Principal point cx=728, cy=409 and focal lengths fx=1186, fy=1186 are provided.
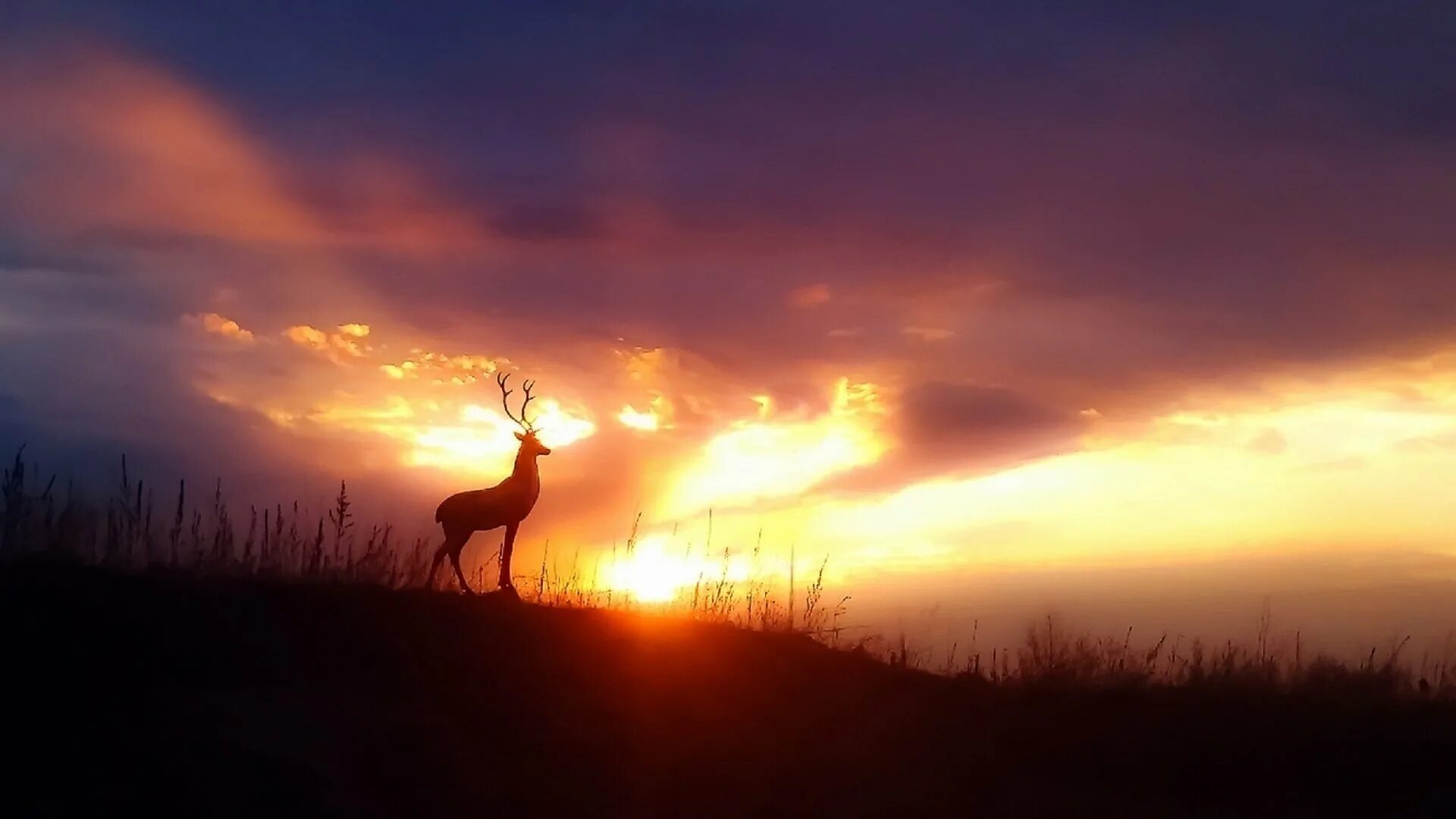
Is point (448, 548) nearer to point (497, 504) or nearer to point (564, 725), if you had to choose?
point (497, 504)

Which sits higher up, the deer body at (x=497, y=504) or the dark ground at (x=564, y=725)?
the deer body at (x=497, y=504)

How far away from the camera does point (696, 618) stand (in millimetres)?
14344

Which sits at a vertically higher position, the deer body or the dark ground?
the deer body

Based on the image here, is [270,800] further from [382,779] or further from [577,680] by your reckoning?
[577,680]

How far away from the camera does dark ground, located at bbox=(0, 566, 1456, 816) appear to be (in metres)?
8.31

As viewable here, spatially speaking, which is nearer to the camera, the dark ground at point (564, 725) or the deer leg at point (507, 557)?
the dark ground at point (564, 725)

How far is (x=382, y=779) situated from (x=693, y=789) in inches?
100

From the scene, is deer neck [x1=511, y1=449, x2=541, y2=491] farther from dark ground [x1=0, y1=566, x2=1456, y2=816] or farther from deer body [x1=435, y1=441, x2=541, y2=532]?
dark ground [x1=0, y1=566, x2=1456, y2=816]

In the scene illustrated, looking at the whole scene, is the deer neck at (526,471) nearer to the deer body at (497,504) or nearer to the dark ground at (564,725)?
the deer body at (497,504)

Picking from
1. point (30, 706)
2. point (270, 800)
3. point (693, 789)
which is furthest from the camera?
point (693, 789)

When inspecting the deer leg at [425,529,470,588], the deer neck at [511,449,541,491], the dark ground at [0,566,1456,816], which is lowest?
the dark ground at [0,566,1456,816]

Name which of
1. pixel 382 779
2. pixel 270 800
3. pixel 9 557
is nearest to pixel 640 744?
→ pixel 382 779

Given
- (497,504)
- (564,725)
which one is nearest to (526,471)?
(497,504)

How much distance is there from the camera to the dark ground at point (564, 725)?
27.3 ft
